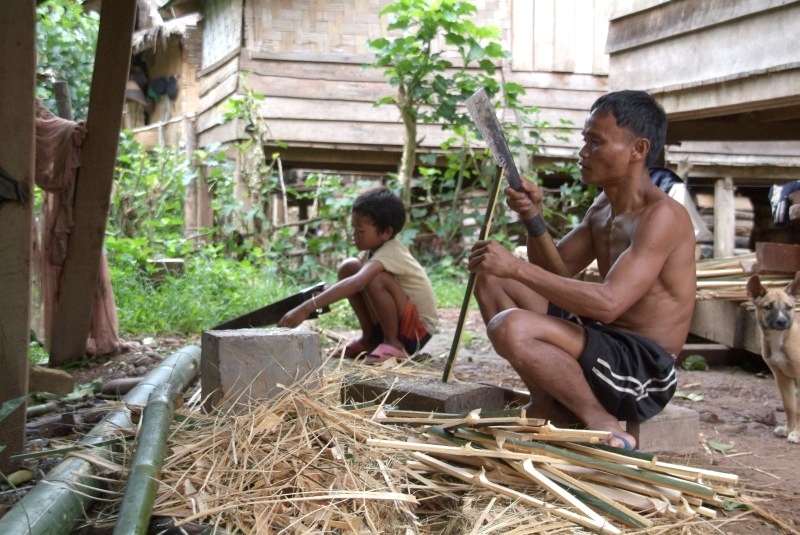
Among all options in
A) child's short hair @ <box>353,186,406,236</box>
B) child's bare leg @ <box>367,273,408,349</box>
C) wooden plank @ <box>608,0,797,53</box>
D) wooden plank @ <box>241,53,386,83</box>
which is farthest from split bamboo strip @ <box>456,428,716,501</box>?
wooden plank @ <box>241,53,386,83</box>

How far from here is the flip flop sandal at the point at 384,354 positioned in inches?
187

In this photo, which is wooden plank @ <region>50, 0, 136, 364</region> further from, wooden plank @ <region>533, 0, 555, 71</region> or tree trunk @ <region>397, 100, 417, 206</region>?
wooden plank @ <region>533, 0, 555, 71</region>

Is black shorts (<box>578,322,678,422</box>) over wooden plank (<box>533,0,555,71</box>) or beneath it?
beneath

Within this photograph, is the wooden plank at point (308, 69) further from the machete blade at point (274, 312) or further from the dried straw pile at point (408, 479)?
the dried straw pile at point (408, 479)

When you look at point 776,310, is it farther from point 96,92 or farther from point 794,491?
point 96,92

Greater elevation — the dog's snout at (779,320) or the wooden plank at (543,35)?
the wooden plank at (543,35)

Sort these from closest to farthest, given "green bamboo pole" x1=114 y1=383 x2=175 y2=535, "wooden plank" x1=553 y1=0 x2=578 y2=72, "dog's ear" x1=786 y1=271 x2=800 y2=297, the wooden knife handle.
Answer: "green bamboo pole" x1=114 y1=383 x2=175 y2=535 → the wooden knife handle → "dog's ear" x1=786 y1=271 x2=800 y2=297 → "wooden plank" x1=553 y1=0 x2=578 y2=72

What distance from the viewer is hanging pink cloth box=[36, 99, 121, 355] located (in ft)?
14.9

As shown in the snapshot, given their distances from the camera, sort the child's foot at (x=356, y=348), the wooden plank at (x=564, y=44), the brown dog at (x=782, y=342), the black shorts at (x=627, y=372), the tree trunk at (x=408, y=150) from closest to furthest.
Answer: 1. the black shorts at (x=627, y=372)
2. the brown dog at (x=782, y=342)
3. the child's foot at (x=356, y=348)
4. the tree trunk at (x=408, y=150)
5. the wooden plank at (x=564, y=44)

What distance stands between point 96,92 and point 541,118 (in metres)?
7.15

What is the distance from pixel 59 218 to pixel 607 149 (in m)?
3.23

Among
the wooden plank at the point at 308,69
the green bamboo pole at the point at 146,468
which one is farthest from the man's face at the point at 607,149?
the wooden plank at the point at 308,69

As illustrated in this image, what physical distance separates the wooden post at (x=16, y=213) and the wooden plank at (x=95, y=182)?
1500 mm

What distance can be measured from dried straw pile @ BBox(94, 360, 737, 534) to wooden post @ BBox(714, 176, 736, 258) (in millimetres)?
7266
